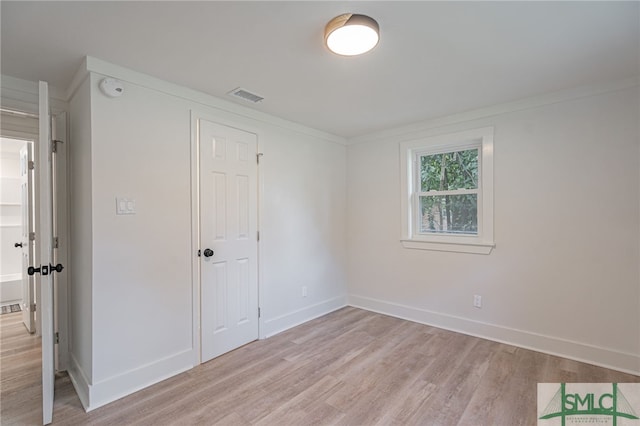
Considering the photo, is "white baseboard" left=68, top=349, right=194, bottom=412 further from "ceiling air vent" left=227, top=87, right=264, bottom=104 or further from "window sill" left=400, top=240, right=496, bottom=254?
"window sill" left=400, top=240, right=496, bottom=254

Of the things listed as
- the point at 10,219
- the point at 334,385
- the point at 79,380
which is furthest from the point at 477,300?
the point at 10,219

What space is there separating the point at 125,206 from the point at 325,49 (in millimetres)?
1784

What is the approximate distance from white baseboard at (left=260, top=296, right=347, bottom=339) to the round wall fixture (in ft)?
7.89

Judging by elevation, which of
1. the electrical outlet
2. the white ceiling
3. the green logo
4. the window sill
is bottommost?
the green logo

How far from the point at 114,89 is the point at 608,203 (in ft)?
12.9

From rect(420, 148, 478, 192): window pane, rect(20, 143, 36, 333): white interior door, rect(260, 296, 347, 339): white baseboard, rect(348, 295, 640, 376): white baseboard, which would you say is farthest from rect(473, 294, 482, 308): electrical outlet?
rect(20, 143, 36, 333): white interior door

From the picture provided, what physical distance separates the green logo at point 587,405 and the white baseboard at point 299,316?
2.27 meters

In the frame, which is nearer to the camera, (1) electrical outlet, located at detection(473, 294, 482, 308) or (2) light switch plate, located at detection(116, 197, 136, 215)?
(2) light switch plate, located at detection(116, 197, 136, 215)

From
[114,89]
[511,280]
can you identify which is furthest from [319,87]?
[511,280]

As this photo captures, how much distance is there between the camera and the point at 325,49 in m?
1.95

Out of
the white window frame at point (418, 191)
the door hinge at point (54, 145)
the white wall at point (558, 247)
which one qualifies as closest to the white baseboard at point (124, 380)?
the door hinge at point (54, 145)

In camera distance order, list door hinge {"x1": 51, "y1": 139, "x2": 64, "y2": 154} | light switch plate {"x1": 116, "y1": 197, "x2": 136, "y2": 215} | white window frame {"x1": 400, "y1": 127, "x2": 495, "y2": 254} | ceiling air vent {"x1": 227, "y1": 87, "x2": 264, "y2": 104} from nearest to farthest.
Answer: light switch plate {"x1": 116, "y1": 197, "x2": 136, "y2": 215}
door hinge {"x1": 51, "y1": 139, "x2": 64, "y2": 154}
ceiling air vent {"x1": 227, "y1": 87, "x2": 264, "y2": 104}
white window frame {"x1": 400, "y1": 127, "x2": 495, "y2": 254}

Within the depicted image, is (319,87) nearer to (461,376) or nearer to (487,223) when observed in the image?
(487,223)

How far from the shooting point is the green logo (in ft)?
6.21
